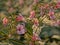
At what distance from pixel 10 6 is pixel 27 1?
352 millimetres

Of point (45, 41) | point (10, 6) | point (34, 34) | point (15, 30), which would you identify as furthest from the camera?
point (10, 6)

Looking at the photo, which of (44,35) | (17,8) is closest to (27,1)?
(17,8)

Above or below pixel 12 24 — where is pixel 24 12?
below

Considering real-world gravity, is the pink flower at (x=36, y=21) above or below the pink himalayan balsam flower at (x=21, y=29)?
above

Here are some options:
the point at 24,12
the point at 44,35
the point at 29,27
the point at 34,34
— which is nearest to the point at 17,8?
the point at 24,12

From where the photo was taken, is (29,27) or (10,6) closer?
(29,27)

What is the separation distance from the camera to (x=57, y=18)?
9.39 feet

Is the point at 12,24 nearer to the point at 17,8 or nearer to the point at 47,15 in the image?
the point at 47,15

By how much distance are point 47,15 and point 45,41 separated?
43.7 inches

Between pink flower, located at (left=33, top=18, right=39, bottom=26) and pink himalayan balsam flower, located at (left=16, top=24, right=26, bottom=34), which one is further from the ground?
pink flower, located at (left=33, top=18, right=39, bottom=26)

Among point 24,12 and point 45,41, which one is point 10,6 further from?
point 45,41

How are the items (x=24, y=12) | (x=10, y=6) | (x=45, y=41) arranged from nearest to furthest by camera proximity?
(x=45, y=41), (x=24, y=12), (x=10, y=6)

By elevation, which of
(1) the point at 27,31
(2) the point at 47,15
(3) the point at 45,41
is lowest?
(3) the point at 45,41

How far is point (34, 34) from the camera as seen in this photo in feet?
8.55
